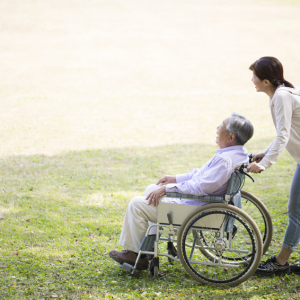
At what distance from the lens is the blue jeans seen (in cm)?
342

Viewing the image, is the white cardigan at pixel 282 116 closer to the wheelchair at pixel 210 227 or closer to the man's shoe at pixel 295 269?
Result: the wheelchair at pixel 210 227

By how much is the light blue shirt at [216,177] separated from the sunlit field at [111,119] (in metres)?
0.79

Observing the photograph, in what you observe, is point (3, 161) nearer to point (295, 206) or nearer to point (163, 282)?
point (163, 282)

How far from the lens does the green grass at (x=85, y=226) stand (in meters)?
3.28

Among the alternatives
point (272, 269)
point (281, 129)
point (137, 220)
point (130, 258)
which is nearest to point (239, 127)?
point (281, 129)

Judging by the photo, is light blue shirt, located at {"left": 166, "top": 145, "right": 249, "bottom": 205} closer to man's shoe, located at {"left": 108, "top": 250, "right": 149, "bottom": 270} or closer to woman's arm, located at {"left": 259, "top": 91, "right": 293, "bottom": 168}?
woman's arm, located at {"left": 259, "top": 91, "right": 293, "bottom": 168}

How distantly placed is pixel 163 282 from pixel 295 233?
3.89ft

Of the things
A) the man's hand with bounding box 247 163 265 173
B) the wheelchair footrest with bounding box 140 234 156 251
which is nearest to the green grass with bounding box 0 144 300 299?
the wheelchair footrest with bounding box 140 234 156 251

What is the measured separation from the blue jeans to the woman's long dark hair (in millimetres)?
761

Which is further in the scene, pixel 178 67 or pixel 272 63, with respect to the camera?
pixel 178 67

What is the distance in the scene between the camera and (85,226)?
488cm

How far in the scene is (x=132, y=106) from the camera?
58.4ft

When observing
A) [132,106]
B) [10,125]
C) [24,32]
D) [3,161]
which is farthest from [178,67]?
[3,161]

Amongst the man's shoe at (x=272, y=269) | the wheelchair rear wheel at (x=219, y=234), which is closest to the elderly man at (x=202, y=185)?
the wheelchair rear wheel at (x=219, y=234)
